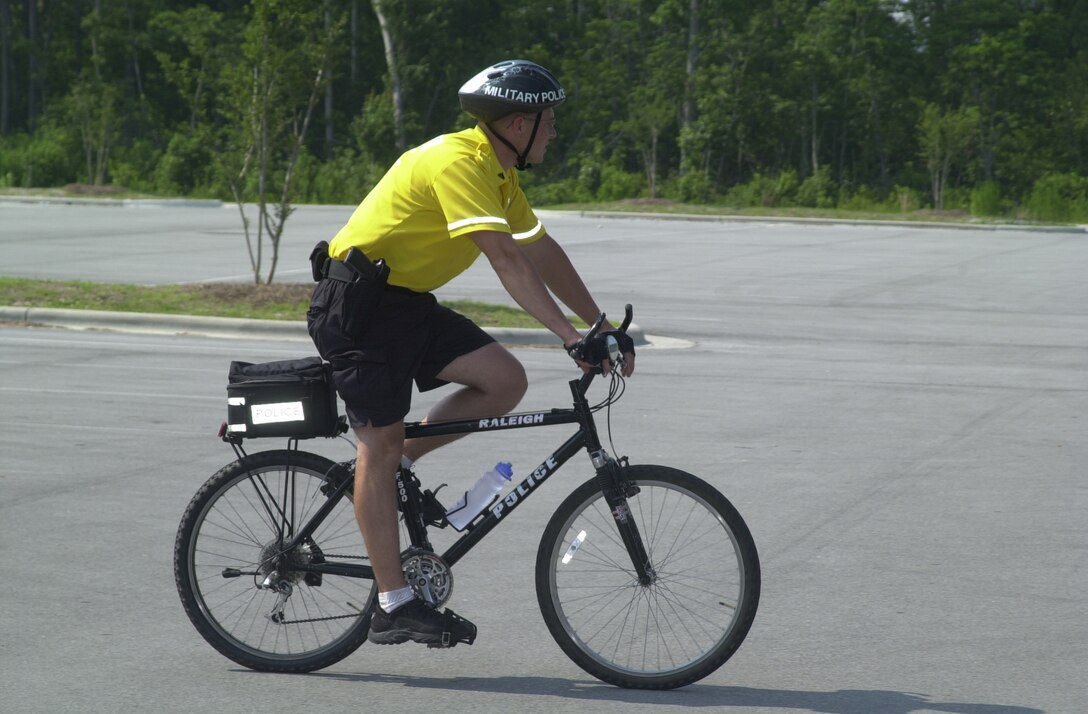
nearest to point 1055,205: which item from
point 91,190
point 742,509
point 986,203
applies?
point 986,203

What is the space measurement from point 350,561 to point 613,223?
3262 centimetres

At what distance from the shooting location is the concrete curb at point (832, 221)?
36938mm

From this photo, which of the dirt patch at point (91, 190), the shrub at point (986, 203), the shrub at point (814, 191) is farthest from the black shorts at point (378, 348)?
the shrub at point (814, 191)

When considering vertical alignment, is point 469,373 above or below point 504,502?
above

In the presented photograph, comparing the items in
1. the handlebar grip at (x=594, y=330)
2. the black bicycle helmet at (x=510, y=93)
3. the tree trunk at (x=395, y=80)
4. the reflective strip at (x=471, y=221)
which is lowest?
the handlebar grip at (x=594, y=330)

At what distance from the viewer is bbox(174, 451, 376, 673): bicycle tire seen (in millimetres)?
4934

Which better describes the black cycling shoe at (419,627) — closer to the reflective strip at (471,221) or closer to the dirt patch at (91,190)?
the reflective strip at (471,221)

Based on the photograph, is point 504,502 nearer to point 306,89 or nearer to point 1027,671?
point 1027,671

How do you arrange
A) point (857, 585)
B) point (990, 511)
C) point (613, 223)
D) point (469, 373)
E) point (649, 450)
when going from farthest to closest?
point (613, 223)
point (649, 450)
point (990, 511)
point (857, 585)
point (469, 373)

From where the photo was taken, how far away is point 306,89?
17.5 m

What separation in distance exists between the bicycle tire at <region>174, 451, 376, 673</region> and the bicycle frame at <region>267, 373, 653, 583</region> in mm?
89

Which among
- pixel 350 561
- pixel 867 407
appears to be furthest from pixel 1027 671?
pixel 867 407

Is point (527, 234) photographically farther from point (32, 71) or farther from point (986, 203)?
point (32, 71)

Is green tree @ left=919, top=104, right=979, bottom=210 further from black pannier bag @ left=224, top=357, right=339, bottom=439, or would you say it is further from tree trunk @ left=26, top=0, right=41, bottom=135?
black pannier bag @ left=224, top=357, right=339, bottom=439
